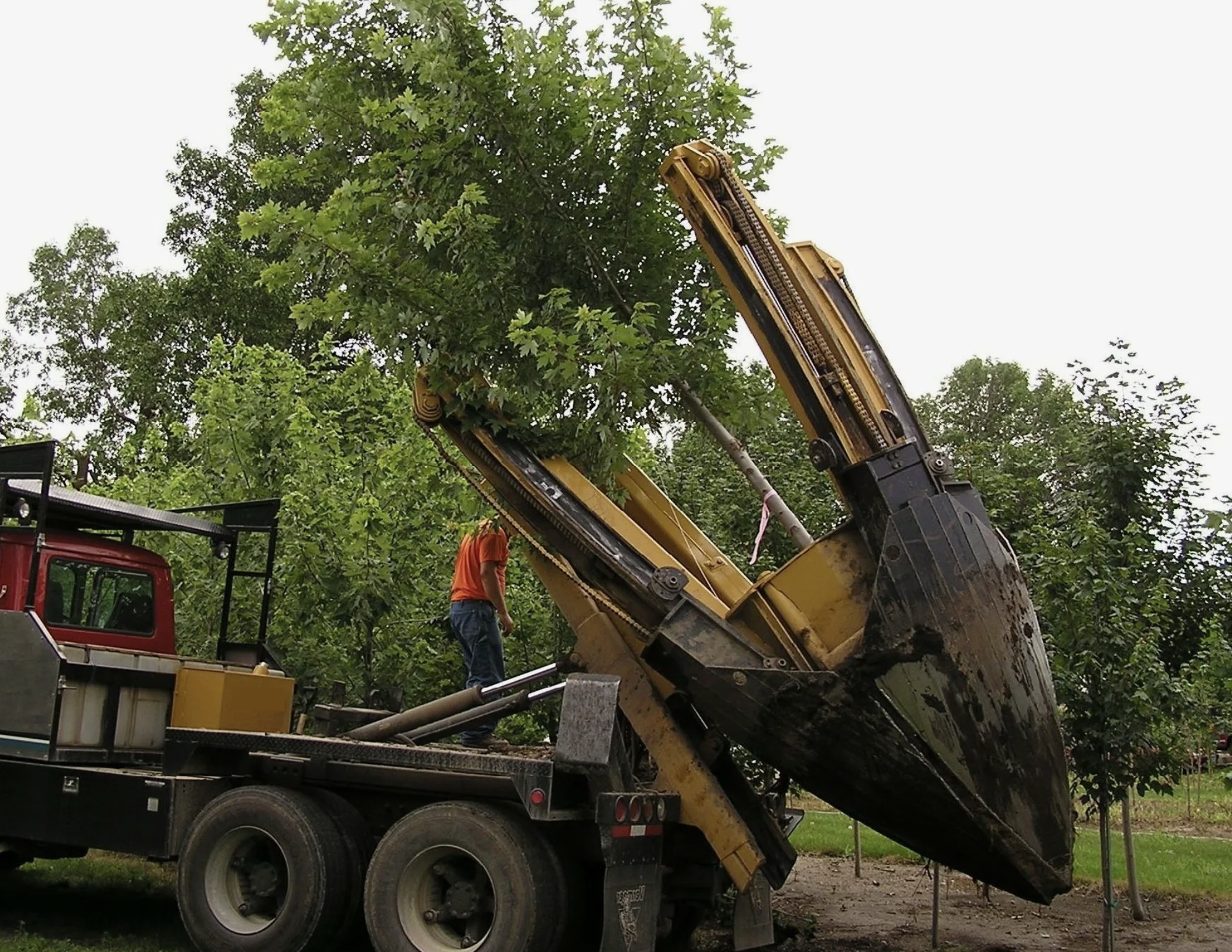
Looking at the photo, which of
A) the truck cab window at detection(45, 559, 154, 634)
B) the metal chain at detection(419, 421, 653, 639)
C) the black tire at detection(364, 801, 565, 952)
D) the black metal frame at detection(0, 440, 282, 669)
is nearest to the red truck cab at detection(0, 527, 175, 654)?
the truck cab window at detection(45, 559, 154, 634)

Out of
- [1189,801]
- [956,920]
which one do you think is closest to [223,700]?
[956,920]

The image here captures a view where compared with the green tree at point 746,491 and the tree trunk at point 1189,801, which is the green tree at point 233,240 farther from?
the tree trunk at point 1189,801

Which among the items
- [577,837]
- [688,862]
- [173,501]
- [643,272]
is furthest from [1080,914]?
[173,501]

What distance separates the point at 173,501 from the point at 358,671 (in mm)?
3286

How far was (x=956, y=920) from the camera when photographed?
434 inches

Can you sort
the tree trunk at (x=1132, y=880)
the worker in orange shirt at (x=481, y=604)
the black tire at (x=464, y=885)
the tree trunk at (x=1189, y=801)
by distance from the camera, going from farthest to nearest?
the tree trunk at (x=1189, y=801) < the tree trunk at (x=1132, y=880) < the worker in orange shirt at (x=481, y=604) < the black tire at (x=464, y=885)

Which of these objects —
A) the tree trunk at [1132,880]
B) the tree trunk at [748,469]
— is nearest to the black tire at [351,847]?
the tree trunk at [748,469]

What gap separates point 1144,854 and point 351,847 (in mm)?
10793

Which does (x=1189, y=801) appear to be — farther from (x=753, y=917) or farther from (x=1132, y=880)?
(x=753, y=917)

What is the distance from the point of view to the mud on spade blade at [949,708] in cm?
650

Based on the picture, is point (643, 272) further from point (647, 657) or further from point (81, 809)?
point (81, 809)

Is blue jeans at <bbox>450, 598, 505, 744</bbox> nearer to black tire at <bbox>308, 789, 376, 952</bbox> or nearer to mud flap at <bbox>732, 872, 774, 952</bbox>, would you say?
black tire at <bbox>308, 789, 376, 952</bbox>

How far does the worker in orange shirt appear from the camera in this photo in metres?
9.48

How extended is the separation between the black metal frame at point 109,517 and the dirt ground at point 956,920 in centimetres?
432
